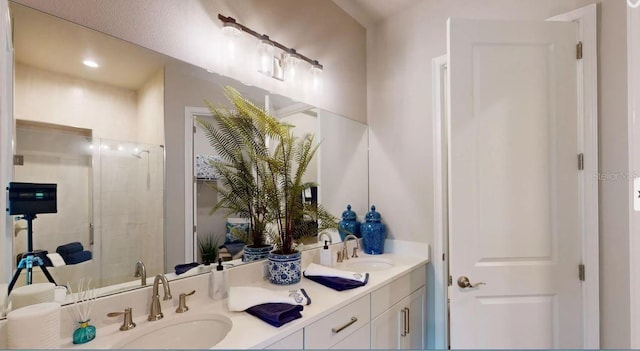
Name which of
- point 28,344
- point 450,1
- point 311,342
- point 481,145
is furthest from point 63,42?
point 450,1

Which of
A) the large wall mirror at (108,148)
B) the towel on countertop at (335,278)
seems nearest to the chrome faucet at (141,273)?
the large wall mirror at (108,148)

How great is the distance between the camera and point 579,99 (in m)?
1.42

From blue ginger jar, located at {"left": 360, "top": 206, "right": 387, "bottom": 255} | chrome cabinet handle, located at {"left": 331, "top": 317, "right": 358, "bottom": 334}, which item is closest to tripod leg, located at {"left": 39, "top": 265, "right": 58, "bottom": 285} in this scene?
chrome cabinet handle, located at {"left": 331, "top": 317, "right": 358, "bottom": 334}

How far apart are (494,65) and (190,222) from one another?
5.51ft

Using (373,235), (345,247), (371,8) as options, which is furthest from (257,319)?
(371,8)

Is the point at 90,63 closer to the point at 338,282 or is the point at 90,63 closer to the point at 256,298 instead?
the point at 256,298

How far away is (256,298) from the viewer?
3.70 ft

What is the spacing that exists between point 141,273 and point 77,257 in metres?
0.21

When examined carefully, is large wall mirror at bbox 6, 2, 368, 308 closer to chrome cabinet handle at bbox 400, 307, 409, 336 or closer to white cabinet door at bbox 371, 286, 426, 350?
white cabinet door at bbox 371, 286, 426, 350

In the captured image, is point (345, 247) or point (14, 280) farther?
point (345, 247)

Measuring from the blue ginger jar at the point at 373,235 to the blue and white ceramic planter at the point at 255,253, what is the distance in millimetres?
889

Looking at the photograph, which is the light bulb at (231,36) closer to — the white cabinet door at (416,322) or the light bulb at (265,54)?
the light bulb at (265,54)

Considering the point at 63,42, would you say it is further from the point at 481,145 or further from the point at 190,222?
the point at 481,145

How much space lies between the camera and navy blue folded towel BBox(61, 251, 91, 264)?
A: 0.98 metres
